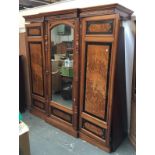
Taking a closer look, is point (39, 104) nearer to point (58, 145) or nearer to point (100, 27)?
point (58, 145)

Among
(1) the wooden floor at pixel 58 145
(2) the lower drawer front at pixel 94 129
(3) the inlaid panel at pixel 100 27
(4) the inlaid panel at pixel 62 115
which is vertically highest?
(3) the inlaid panel at pixel 100 27

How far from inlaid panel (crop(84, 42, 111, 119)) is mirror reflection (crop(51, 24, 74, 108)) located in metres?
0.35

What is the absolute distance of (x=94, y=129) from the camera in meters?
2.34

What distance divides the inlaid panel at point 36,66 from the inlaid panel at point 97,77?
991mm


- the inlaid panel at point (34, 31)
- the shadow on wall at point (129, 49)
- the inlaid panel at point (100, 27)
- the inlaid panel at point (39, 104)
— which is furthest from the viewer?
the inlaid panel at point (39, 104)

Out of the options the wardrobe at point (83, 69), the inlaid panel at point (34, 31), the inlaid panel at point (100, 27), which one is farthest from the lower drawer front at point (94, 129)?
the inlaid panel at point (34, 31)

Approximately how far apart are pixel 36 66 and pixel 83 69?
3.51 feet

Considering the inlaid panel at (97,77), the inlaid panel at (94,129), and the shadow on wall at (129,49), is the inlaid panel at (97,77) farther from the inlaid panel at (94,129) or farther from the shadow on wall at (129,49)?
the shadow on wall at (129,49)

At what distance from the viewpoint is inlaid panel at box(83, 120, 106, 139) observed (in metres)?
2.26

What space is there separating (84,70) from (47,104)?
107 centimetres

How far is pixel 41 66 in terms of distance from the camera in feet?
9.46

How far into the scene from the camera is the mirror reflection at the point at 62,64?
2432 mm
